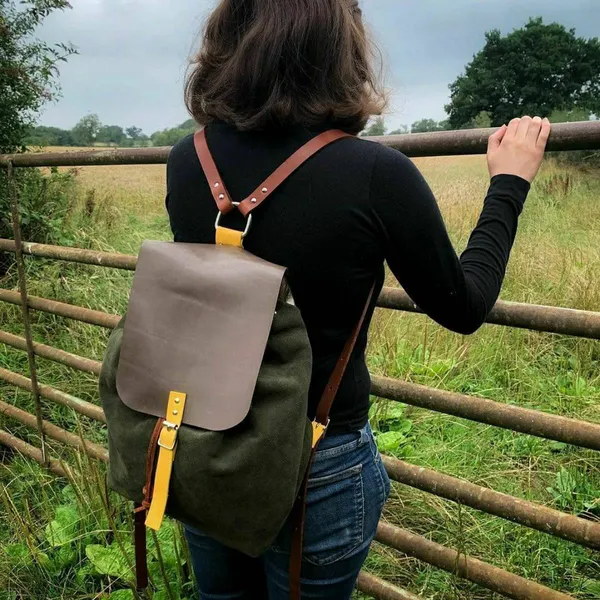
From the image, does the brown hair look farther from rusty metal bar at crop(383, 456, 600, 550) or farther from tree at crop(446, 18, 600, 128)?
tree at crop(446, 18, 600, 128)

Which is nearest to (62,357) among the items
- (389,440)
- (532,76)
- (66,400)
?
(66,400)

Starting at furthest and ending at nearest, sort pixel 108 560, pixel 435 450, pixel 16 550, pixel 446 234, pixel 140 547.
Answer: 1. pixel 435 450
2. pixel 16 550
3. pixel 108 560
4. pixel 140 547
5. pixel 446 234

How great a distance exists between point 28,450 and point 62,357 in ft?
1.90

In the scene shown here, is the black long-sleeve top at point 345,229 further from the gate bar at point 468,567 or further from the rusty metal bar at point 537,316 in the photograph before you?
the gate bar at point 468,567

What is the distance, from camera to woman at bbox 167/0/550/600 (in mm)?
948

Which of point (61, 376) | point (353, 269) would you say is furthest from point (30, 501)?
point (353, 269)

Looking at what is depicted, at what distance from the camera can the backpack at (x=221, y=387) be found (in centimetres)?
97

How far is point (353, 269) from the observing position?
3.29 ft

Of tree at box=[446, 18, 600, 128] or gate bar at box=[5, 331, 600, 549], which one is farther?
tree at box=[446, 18, 600, 128]

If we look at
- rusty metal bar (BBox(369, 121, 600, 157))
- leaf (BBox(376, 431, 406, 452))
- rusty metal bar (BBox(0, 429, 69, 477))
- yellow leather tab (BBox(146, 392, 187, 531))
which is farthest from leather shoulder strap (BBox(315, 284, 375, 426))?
rusty metal bar (BBox(0, 429, 69, 477))

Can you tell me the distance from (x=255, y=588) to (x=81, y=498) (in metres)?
1.24

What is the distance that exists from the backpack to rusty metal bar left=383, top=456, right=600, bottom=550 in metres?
0.62

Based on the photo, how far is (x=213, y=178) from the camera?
103 cm

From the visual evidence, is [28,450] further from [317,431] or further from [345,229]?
[345,229]
